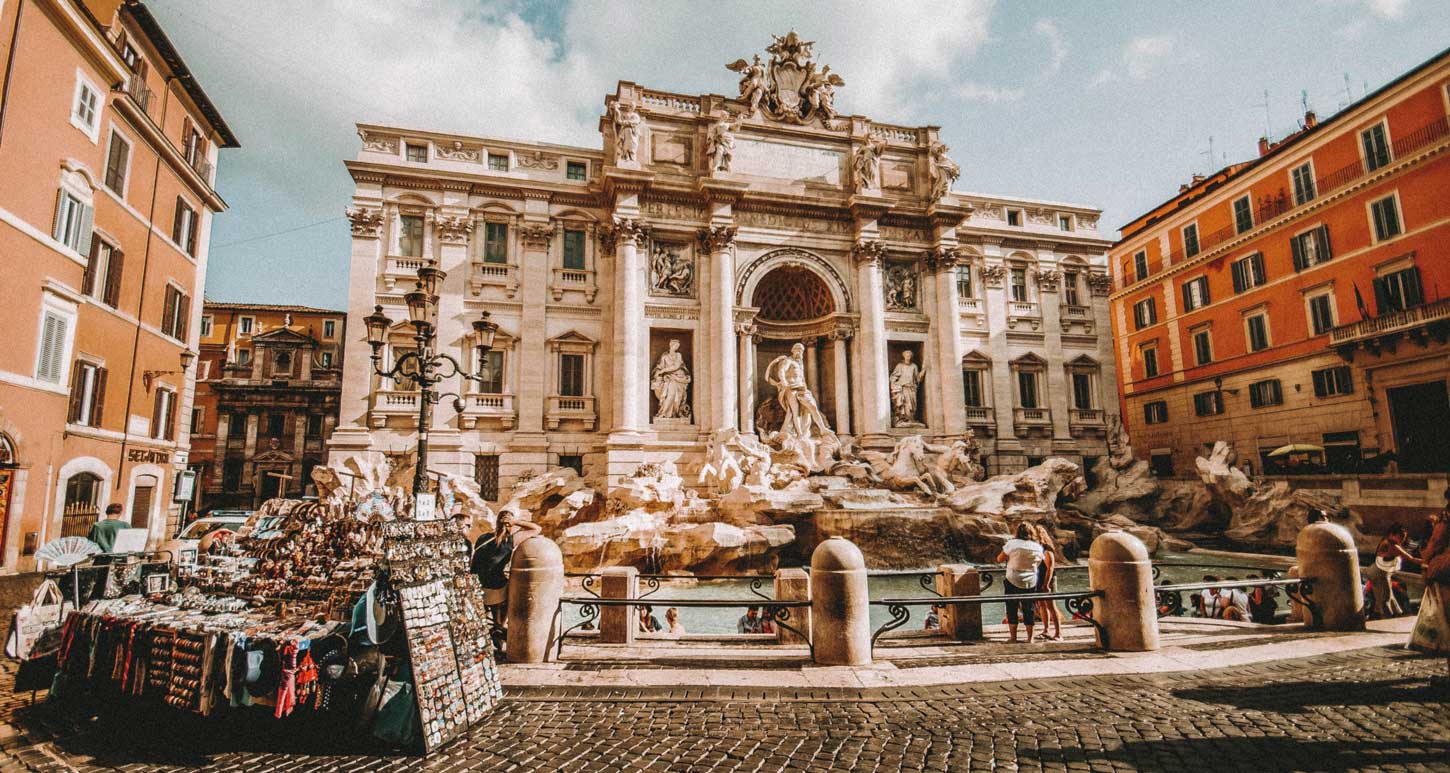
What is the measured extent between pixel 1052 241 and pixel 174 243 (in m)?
33.1

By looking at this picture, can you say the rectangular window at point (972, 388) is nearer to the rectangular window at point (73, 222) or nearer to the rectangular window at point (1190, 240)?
the rectangular window at point (1190, 240)

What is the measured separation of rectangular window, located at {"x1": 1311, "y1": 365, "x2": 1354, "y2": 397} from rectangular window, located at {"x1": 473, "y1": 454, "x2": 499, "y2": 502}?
3045 cm

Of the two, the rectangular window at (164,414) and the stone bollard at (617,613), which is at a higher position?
the rectangular window at (164,414)

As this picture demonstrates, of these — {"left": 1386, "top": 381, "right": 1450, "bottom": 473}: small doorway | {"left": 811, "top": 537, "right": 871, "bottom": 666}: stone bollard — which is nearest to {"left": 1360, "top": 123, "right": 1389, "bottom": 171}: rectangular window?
{"left": 1386, "top": 381, "right": 1450, "bottom": 473}: small doorway

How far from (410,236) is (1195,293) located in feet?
112

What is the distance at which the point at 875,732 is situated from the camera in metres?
4.62

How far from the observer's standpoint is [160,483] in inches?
699

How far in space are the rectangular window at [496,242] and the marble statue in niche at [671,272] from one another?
5.37 m

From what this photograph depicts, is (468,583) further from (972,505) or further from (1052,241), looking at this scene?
(1052,241)

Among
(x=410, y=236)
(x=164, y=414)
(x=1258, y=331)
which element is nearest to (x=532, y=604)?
→ (x=164, y=414)

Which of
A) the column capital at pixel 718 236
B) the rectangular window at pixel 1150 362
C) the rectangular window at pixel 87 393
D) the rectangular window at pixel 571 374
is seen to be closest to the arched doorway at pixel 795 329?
the column capital at pixel 718 236

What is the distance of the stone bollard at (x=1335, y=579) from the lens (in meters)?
7.15

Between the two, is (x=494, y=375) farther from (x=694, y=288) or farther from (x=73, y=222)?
(x=73, y=222)

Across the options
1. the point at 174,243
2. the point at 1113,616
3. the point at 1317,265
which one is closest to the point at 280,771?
the point at 1113,616
